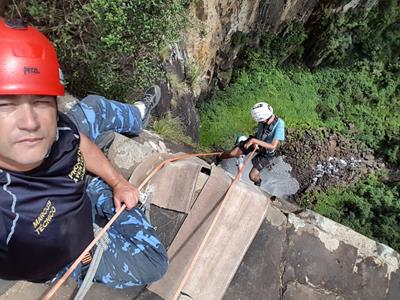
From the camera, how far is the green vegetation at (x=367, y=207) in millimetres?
10469

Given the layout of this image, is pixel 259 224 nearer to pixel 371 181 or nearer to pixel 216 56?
pixel 216 56

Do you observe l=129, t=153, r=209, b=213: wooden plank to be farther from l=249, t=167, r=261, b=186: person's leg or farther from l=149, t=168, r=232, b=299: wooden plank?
l=249, t=167, r=261, b=186: person's leg

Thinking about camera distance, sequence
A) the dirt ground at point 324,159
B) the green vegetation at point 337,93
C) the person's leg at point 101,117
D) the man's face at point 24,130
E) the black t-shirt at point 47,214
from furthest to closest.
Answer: the dirt ground at point 324,159
the green vegetation at point 337,93
the person's leg at point 101,117
the black t-shirt at point 47,214
the man's face at point 24,130

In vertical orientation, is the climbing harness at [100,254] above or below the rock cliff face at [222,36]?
above

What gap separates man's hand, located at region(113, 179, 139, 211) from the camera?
9.07 feet

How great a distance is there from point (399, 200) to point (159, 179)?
10015mm

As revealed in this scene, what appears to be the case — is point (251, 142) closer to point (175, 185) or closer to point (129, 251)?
point (175, 185)

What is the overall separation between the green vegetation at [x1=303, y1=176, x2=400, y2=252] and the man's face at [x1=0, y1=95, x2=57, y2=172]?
10183 mm

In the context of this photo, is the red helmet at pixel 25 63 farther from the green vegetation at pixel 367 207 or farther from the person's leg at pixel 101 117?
the green vegetation at pixel 367 207

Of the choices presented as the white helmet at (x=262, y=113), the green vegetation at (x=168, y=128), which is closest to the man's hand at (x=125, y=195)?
the green vegetation at (x=168, y=128)

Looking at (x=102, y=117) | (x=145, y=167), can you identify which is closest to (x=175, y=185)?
(x=145, y=167)

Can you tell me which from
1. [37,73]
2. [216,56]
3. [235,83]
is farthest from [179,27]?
[235,83]

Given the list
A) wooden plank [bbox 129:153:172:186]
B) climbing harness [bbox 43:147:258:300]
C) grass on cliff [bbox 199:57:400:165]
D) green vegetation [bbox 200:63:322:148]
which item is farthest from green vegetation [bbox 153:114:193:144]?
grass on cliff [bbox 199:57:400:165]

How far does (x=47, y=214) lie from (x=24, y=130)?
487mm
